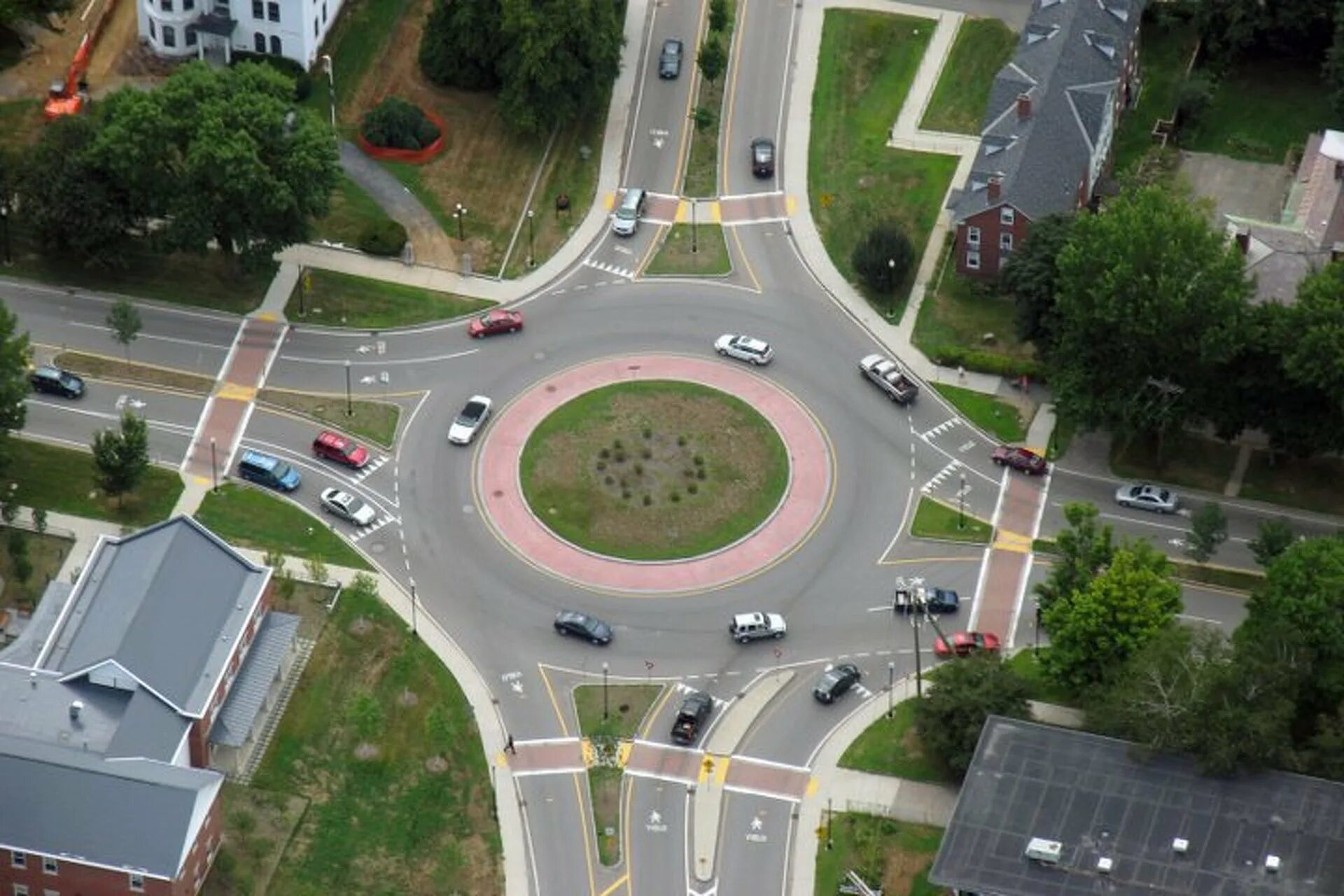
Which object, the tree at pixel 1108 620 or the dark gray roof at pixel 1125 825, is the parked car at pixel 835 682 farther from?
the tree at pixel 1108 620

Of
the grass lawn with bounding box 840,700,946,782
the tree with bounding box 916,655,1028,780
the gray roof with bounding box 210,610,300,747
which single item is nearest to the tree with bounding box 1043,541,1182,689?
the tree with bounding box 916,655,1028,780

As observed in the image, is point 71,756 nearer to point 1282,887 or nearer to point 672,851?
point 672,851

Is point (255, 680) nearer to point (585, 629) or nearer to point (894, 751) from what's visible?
point (585, 629)

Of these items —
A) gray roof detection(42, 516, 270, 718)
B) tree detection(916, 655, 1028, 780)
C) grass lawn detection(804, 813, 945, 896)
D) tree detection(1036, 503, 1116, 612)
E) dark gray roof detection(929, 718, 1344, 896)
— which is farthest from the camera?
tree detection(1036, 503, 1116, 612)

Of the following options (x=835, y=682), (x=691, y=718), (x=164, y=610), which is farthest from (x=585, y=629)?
(x=164, y=610)

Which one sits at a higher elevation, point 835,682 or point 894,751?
point 835,682

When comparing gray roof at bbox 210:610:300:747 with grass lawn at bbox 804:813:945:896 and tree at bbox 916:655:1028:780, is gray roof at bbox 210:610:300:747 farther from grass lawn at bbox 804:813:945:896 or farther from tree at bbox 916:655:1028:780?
tree at bbox 916:655:1028:780
